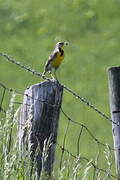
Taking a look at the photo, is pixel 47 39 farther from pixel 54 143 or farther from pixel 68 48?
pixel 54 143

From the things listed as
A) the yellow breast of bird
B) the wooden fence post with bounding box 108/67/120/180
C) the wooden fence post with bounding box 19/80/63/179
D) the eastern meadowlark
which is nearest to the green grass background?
the eastern meadowlark

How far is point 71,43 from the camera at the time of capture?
2344cm

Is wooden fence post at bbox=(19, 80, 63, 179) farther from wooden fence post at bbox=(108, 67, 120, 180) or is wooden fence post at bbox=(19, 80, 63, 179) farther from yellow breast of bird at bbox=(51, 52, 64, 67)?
yellow breast of bird at bbox=(51, 52, 64, 67)

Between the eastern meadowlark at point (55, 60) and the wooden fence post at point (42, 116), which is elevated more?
the eastern meadowlark at point (55, 60)

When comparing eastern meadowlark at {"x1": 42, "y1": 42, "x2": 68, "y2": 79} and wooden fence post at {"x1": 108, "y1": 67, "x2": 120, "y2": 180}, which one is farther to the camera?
eastern meadowlark at {"x1": 42, "y1": 42, "x2": 68, "y2": 79}

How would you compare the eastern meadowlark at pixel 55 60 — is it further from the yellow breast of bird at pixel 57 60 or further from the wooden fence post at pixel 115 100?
the wooden fence post at pixel 115 100

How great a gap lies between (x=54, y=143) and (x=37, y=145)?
5.6 inches

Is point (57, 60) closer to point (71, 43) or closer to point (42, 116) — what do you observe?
point (42, 116)

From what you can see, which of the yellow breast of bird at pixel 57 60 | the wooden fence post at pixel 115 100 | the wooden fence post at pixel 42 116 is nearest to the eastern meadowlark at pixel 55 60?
the yellow breast of bird at pixel 57 60

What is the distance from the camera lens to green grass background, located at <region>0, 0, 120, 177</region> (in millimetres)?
19384

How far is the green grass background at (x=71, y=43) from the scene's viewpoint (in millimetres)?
19384

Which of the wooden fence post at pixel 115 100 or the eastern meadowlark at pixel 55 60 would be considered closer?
the wooden fence post at pixel 115 100

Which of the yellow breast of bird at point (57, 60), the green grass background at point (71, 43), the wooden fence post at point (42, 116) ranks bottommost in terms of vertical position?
the wooden fence post at point (42, 116)

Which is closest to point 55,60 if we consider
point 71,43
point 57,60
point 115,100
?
point 57,60
